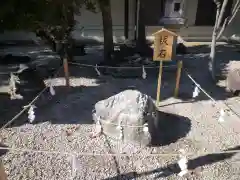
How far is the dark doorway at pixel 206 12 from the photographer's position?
1510 cm

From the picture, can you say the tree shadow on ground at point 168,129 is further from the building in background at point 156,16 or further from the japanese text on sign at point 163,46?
the building in background at point 156,16

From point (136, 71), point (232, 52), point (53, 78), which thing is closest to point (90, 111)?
point (53, 78)

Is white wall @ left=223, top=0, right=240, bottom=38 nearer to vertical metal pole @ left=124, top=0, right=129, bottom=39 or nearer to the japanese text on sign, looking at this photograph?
vertical metal pole @ left=124, top=0, right=129, bottom=39

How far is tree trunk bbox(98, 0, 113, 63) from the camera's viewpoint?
35.4 feet

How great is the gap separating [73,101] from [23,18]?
125 inches

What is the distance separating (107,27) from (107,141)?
243 inches

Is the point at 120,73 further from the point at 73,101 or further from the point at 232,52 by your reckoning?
the point at 232,52

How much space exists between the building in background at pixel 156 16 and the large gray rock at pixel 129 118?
9019mm

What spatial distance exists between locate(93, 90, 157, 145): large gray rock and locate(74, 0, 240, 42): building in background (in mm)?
9019

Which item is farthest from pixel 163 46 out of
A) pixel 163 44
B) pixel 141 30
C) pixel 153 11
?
pixel 153 11

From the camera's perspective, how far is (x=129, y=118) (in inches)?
258

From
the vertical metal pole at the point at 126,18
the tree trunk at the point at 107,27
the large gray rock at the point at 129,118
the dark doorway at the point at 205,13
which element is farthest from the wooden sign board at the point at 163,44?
the dark doorway at the point at 205,13

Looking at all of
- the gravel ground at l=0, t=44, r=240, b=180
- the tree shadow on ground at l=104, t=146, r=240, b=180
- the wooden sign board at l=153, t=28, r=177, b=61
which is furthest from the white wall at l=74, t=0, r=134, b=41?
the tree shadow on ground at l=104, t=146, r=240, b=180

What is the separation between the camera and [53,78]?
10.1 m
